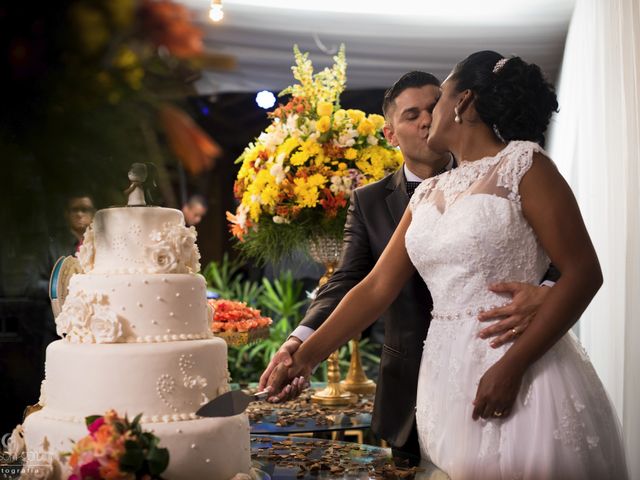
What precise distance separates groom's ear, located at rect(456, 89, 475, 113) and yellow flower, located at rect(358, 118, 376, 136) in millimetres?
1684

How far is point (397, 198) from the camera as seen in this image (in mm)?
3387

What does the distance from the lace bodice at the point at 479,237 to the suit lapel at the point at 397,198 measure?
2.60 feet

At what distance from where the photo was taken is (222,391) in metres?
2.52

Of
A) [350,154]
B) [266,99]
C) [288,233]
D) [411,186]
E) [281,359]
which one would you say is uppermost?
[266,99]

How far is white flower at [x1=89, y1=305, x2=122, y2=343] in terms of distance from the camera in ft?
7.76

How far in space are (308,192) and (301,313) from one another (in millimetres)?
4469

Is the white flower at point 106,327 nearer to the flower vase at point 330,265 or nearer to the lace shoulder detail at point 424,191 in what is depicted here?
the lace shoulder detail at point 424,191

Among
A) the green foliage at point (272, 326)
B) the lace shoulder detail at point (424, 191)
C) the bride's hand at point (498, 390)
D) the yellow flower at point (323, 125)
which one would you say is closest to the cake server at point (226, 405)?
the bride's hand at point (498, 390)

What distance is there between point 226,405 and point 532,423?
35.5 inches

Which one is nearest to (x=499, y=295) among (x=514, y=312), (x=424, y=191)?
(x=514, y=312)

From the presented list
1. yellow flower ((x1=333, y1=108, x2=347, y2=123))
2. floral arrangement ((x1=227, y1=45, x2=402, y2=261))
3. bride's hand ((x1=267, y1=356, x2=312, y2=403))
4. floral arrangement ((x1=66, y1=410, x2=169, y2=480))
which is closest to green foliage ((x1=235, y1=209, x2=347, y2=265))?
floral arrangement ((x1=227, y1=45, x2=402, y2=261))

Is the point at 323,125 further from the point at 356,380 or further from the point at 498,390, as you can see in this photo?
the point at 498,390

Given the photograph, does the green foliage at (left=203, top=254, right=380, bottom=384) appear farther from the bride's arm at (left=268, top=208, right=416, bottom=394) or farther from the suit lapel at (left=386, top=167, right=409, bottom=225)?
the bride's arm at (left=268, top=208, right=416, bottom=394)

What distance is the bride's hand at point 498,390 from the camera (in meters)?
2.25
